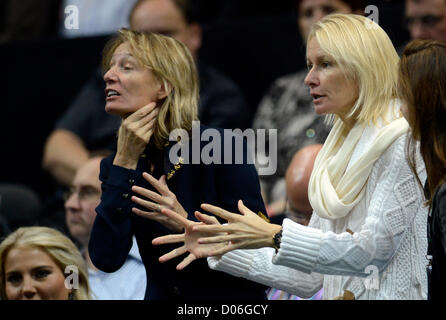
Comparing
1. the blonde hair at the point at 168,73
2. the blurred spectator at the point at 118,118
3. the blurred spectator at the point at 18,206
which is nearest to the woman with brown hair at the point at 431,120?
the blonde hair at the point at 168,73

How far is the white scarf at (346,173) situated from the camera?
2639mm

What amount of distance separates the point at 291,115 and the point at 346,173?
1.89m

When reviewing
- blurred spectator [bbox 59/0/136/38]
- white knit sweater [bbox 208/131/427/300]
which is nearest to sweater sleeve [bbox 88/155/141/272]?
white knit sweater [bbox 208/131/427/300]

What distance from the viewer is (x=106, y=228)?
2945mm

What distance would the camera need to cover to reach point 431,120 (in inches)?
96.8

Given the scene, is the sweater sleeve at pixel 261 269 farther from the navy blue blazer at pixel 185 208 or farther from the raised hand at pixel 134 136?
the raised hand at pixel 134 136

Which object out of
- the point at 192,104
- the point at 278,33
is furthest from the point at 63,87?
the point at 192,104

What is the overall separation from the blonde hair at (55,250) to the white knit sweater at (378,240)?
949 mm

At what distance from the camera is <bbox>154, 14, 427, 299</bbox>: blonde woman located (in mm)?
2590

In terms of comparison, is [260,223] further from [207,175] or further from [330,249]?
[207,175]

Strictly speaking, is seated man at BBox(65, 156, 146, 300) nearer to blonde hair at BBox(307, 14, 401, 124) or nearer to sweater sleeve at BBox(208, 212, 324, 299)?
sweater sleeve at BBox(208, 212, 324, 299)

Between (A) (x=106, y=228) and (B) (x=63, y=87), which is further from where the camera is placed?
(B) (x=63, y=87)

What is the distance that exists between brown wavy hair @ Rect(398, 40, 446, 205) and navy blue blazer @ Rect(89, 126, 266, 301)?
2.10 feet
